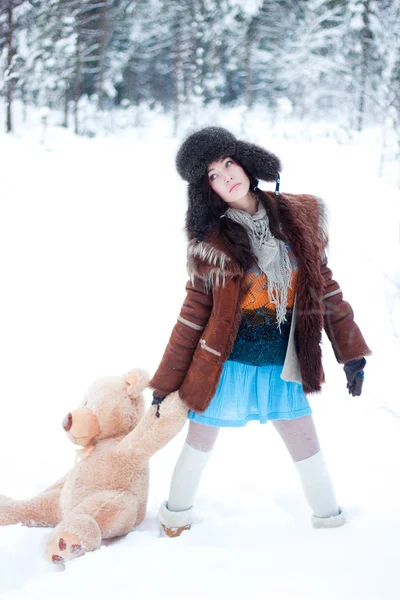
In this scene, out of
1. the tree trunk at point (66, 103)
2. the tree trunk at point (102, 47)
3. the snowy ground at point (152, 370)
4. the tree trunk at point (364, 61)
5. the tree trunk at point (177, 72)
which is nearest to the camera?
the snowy ground at point (152, 370)

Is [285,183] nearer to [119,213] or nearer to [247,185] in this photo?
[119,213]

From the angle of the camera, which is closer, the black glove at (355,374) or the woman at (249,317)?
the woman at (249,317)

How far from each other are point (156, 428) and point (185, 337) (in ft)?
1.35

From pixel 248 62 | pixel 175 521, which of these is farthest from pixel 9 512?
pixel 248 62

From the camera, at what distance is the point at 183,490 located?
226cm

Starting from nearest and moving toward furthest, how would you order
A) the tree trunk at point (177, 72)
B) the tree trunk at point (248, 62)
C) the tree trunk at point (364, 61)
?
the tree trunk at point (364, 61), the tree trunk at point (177, 72), the tree trunk at point (248, 62)

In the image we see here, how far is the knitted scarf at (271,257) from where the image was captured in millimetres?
2064

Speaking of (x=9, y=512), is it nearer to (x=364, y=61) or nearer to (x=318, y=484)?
(x=318, y=484)

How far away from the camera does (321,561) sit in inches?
69.6

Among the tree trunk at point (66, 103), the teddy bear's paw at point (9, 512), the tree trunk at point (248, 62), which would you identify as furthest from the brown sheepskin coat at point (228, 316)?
the tree trunk at point (248, 62)

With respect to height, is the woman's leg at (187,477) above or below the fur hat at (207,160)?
below

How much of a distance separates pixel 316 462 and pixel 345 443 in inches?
44.6

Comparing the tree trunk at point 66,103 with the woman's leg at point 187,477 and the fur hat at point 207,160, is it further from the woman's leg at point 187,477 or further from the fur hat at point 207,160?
the woman's leg at point 187,477

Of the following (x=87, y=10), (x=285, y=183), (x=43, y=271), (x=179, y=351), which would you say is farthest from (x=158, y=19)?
(x=179, y=351)
